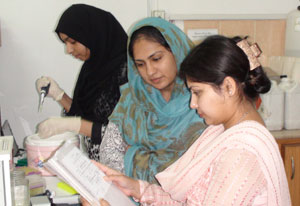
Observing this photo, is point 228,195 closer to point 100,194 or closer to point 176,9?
point 100,194

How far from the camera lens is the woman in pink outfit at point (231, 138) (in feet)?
2.82

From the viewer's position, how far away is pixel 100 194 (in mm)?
1016

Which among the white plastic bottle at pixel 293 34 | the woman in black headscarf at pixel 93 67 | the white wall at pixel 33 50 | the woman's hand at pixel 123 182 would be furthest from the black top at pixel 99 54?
the white plastic bottle at pixel 293 34

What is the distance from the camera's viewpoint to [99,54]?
1822 mm

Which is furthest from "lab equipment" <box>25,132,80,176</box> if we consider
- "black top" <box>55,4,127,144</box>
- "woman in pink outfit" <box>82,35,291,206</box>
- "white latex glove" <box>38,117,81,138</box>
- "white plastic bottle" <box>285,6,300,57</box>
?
"white plastic bottle" <box>285,6,300,57</box>

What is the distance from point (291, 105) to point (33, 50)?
1764 mm

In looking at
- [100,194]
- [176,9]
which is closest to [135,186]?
[100,194]

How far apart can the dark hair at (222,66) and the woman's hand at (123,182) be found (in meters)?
0.45

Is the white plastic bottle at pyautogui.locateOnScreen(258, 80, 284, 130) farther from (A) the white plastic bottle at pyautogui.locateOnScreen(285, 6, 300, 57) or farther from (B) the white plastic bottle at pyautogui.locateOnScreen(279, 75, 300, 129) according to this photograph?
(A) the white plastic bottle at pyautogui.locateOnScreen(285, 6, 300, 57)

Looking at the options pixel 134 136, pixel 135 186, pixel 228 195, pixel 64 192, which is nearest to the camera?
pixel 228 195

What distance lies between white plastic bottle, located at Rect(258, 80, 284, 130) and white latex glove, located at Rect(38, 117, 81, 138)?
1.26m

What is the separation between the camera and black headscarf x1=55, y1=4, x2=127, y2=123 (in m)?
1.78

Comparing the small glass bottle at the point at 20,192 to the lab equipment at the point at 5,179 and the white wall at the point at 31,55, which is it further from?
the white wall at the point at 31,55

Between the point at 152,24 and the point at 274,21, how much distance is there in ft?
5.50
